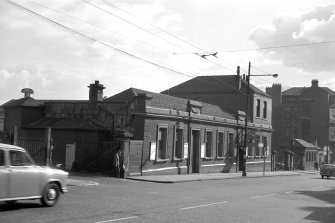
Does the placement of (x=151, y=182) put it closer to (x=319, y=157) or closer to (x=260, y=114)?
(x=260, y=114)

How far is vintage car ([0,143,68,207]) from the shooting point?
1154 cm

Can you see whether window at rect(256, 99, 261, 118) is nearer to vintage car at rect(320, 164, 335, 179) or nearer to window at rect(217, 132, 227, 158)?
vintage car at rect(320, 164, 335, 179)

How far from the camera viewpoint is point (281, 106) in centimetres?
8269

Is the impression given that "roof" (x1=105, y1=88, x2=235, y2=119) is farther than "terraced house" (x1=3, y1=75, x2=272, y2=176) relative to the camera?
Yes

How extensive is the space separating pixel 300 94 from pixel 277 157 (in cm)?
2767

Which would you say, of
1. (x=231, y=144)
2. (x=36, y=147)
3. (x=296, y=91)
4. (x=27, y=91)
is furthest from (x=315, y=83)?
(x=36, y=147)

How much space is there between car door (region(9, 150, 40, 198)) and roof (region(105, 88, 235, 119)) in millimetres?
17880

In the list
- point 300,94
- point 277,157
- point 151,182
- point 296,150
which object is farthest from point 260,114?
point 300,94

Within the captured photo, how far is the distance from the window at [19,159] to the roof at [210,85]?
39.7m

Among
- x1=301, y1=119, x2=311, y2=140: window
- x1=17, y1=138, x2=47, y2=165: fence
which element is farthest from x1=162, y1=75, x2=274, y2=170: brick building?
x1=301, y1=119, x2=311, y2=140: window

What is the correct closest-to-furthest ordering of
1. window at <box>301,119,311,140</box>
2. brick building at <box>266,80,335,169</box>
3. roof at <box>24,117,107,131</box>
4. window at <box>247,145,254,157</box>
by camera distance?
roof at <box>24,117,107,131</box>
window at <box>247,145,254,157</box>
brick building at <box>266,80,335,169</box>
window at <box>301,119,311,140</box>

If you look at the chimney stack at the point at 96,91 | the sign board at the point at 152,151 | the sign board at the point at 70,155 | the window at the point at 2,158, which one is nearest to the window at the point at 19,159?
the window at the point at 2,158

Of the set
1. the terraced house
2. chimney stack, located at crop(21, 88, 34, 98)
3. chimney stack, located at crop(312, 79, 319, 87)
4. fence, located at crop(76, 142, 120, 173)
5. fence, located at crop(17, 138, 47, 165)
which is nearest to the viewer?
fence, located at crop(76, 142, 120, 173)

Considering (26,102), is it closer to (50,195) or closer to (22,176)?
(50,195)
